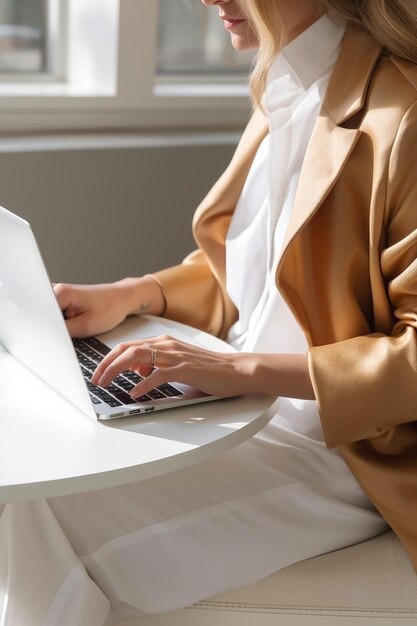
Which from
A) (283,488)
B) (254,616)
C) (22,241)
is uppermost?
(22,241)

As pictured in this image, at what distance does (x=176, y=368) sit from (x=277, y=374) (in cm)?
15

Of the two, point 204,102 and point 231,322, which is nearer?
point 231,322

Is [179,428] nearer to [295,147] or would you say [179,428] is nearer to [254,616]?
[254,616]

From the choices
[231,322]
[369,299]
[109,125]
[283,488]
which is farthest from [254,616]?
[109,125]

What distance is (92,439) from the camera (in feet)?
3.70

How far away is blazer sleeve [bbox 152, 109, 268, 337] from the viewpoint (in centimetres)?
166

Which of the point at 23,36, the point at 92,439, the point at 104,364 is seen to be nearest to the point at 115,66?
the point at 23,36

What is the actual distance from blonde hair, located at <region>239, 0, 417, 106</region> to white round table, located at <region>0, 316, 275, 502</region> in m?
0.52

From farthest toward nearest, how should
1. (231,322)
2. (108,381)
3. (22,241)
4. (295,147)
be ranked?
(231,322)
(295,147)
(108,381)
(22,241)

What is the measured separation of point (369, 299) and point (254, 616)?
0.46m

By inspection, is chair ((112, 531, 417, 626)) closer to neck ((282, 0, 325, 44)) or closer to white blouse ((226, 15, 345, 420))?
white blouse ((226, 15, 345, 420))

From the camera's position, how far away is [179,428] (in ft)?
3.82

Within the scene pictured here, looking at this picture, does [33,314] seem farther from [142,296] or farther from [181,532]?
[142,296]

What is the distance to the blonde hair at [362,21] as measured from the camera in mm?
1360
